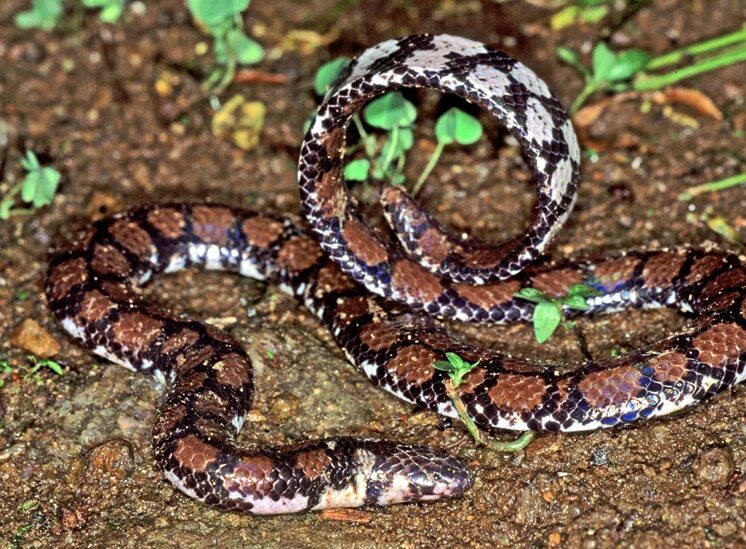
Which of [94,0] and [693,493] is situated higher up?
[94,0]

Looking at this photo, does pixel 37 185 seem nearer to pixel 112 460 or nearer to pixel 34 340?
pixel 34 340

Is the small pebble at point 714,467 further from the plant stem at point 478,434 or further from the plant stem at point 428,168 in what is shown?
the plant stem at point 428,168

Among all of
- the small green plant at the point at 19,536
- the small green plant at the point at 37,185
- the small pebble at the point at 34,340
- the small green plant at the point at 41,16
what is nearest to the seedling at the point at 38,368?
the small pebble at the point at 34,340

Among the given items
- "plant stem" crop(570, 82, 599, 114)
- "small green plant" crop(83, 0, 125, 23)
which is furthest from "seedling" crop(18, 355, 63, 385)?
"plant stem" crop(570, 82, 599, 114)

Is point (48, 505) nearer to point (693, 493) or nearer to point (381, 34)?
point (693, 493)

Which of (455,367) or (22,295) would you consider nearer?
(455,367)

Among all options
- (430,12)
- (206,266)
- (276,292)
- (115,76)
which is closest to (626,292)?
(276,292)

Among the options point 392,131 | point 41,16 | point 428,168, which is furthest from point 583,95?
point 41,16
